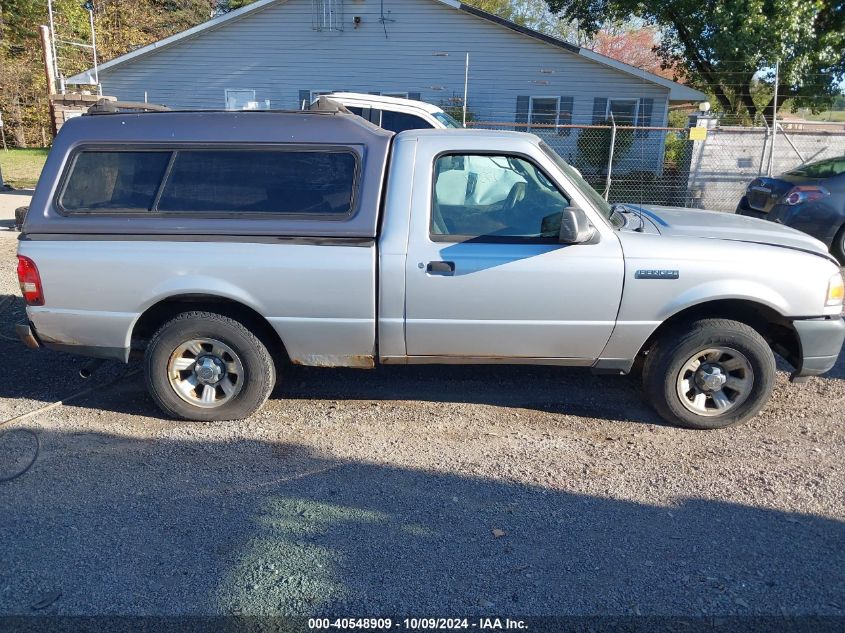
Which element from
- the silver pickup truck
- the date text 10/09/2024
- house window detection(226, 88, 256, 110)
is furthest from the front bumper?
house window detection(226, 88, 256, 110)

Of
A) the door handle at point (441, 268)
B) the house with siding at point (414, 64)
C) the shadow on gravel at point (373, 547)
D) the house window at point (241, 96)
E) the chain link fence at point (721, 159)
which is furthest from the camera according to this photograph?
the house window at point (241, 96)

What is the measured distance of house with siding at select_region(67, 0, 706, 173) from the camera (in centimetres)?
1905

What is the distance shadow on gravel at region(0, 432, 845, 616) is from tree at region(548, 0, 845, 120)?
15.5 meters

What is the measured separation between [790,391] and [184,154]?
463 cm

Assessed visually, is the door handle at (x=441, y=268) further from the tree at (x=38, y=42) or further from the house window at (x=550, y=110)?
the tree at (x=38, y=42)

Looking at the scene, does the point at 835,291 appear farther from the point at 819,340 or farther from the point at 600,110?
the point at 600,110

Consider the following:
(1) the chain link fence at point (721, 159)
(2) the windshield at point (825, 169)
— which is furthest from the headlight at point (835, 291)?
(1) the chain link fence at point (721, 159)

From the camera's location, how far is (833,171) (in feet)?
30.1

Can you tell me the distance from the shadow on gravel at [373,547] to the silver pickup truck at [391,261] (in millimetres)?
950

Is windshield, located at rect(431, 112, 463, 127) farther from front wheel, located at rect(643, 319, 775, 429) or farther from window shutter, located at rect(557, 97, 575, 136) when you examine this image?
window shutter, located at rect(557, 97, 575, 136)

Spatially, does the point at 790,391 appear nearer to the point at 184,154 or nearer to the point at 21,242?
the point at 184,154

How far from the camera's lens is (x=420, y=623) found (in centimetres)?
274

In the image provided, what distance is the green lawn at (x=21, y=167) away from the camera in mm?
18516

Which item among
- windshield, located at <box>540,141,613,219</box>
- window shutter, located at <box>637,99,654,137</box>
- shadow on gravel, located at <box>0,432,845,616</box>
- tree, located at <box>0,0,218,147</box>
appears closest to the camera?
shadow on gravel, located at <box>0,432,845,616</box>
